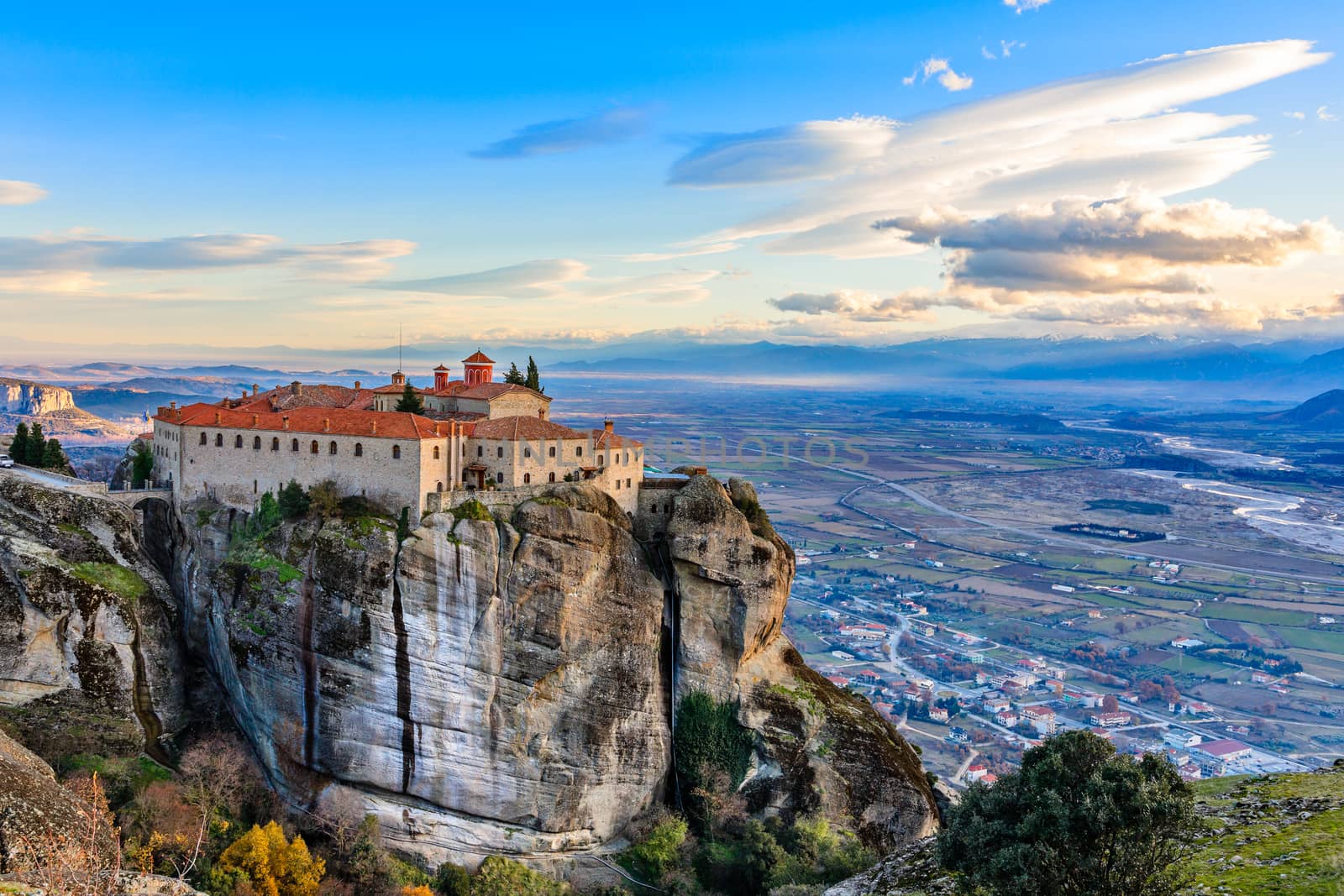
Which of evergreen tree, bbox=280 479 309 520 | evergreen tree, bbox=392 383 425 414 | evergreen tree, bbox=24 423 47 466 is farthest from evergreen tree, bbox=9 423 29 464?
evergreen tree, bbox=392 383 425 414

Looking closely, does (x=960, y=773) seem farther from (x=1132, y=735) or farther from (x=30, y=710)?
(x=30, y=710)

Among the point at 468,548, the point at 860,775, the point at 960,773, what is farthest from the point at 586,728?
the point at 960,773

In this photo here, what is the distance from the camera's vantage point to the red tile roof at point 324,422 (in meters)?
48.9

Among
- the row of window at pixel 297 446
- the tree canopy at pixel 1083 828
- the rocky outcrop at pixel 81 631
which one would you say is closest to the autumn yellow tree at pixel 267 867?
the rocky outcrop at pixel 81 631

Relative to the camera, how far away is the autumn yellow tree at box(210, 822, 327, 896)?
123ft

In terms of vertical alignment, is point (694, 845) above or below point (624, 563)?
below

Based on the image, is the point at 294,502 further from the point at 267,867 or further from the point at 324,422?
the point at 267,867

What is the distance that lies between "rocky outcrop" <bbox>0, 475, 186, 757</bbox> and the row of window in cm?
647

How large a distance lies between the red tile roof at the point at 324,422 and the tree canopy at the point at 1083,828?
3190cm

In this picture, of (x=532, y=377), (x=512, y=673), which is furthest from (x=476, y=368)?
(x=512, y=673)

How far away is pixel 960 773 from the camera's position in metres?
77.0

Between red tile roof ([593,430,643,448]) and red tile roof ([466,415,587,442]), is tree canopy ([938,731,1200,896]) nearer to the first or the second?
red tile roof ([593,430,643,448])

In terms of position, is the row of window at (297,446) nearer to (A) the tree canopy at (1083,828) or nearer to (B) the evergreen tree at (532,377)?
(B) the evergreen tree at (532,377)

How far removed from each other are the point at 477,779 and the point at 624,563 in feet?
41.7
